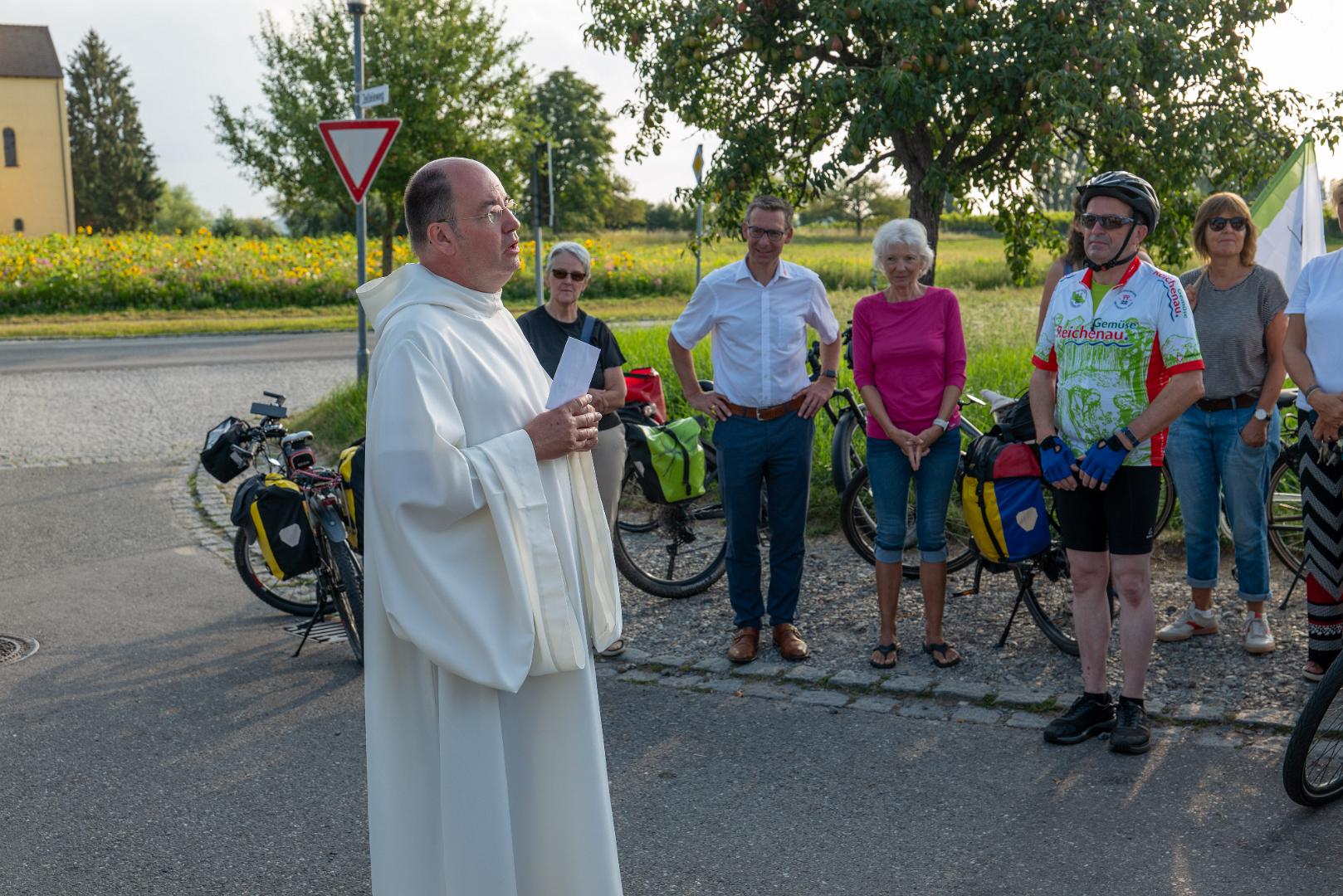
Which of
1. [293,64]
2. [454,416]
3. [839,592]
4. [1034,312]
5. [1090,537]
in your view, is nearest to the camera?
[454,416]

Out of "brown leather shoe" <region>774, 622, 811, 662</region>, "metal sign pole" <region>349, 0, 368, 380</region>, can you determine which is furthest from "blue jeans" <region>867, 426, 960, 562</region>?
"metal sign pole" <region>349, 0, 368, 380</region>

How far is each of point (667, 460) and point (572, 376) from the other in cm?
384

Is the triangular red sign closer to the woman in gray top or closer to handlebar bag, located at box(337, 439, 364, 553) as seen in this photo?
handlebar bag, located at box(337, 439, 364, 553)

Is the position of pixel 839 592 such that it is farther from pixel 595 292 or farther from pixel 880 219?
pixel 880 219

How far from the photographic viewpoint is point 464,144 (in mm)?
25438

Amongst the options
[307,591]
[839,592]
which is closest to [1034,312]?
[839,592]

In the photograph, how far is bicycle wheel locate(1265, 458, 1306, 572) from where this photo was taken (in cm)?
671

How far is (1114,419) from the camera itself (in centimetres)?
472

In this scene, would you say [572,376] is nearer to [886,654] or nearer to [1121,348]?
[1121,348]

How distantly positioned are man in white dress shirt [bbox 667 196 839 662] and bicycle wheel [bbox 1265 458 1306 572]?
2475 mm

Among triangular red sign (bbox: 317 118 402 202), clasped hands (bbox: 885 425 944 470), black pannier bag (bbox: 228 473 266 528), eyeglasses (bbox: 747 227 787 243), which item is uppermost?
triangular red sign (bbox: 317 118 402 202)

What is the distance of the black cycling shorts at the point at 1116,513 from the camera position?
4.71 m

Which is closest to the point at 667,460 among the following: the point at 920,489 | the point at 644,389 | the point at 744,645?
the point at 644,389

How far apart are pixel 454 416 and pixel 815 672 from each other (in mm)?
3409
